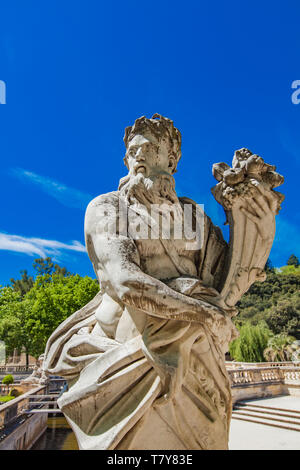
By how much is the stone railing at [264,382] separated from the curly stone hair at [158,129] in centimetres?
1156

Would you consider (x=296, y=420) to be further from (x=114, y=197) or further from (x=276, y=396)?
(x=114, y=197)

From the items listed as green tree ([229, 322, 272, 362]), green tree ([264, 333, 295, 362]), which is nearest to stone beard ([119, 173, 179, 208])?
green tree ([264, 333, 295, 362])

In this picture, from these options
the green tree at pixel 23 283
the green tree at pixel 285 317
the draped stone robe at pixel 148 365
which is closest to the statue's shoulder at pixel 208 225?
the draped stone robe at pixel 148 365

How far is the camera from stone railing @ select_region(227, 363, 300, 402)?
12409 millimetres

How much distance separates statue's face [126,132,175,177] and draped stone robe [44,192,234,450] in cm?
39

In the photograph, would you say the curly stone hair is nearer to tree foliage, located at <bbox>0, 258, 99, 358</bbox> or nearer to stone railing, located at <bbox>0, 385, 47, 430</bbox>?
stone railing, located at <bbox>0, 385, 47, 430</bbox>

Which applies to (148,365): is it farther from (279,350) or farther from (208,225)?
(279,350)

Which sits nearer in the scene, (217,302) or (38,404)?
(217,302)

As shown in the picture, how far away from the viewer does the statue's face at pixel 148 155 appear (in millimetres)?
2570

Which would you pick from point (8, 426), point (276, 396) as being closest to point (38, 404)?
point (8, 426)

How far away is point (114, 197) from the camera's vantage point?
7.89ft

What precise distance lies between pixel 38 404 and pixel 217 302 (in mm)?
10293

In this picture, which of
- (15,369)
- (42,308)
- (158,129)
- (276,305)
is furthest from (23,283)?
(158,129)

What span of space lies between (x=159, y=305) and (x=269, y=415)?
991 centimetres
